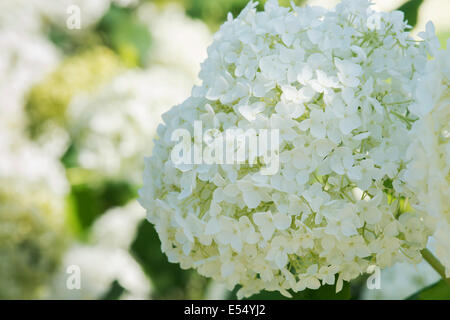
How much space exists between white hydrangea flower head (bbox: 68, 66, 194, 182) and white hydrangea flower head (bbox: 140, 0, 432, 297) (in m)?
0.65

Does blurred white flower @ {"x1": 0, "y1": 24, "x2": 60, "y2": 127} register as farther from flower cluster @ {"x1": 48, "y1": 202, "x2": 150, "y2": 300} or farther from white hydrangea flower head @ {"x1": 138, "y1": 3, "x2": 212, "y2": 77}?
flower cluster @ {"x1": 48, "y1": 202, "x2": 150, "y2": 300}

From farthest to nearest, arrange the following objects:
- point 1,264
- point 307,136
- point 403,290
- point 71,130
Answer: point 71,130 → point 1,264 → point 403,290 → point 307,136

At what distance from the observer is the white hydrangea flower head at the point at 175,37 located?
1.62 metres

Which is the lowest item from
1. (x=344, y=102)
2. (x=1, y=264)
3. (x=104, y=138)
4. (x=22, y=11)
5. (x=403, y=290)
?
(x=403, y=290)

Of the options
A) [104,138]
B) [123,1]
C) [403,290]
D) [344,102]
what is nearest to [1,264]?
[104,138]

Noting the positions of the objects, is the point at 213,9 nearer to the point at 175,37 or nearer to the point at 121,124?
the point at 175,37

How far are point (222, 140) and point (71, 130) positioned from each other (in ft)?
2.90

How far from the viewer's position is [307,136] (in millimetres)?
539

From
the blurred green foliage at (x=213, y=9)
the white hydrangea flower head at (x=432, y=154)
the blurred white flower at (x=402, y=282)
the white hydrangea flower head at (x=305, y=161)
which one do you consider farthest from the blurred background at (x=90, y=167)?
the white hydrangea flower head at (x=432, y=154)

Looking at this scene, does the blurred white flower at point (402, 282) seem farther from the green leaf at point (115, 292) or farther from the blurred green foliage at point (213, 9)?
the blurred green foliage at point (213, 9)

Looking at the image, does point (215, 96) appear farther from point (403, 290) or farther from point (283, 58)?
point (403, 290)

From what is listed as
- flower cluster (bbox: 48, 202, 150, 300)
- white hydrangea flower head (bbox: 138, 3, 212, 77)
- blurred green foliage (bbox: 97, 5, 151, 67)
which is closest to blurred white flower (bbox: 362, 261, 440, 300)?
flower cluster (bbox: 48, 202, 150, 300)

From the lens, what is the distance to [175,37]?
1.68 m

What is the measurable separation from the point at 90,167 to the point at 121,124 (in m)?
0.12
